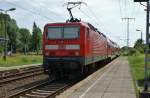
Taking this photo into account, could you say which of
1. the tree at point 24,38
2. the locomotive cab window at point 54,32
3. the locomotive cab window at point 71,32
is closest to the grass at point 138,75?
the locomotive cab window at point 71,32

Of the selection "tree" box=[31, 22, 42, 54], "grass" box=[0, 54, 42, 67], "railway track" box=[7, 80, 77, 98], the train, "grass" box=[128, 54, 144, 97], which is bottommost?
"railway track" box=[7, 80, 77, 98]

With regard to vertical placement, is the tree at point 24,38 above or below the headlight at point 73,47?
above

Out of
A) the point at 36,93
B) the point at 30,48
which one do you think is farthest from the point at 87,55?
the point at 30,48

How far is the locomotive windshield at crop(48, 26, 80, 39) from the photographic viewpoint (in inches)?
830

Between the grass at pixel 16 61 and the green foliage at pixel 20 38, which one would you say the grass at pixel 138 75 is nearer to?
the grass at pixel 16 61

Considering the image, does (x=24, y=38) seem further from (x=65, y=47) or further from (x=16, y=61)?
(x=65, y=47)

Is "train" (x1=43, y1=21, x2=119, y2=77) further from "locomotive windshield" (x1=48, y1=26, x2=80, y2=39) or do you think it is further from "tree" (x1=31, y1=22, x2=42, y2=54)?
"tree" (x1=31, y1=22, x2=42, y2=54)

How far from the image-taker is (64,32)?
69.5ft

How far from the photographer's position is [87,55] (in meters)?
22.2

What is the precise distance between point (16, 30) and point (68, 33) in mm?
113704

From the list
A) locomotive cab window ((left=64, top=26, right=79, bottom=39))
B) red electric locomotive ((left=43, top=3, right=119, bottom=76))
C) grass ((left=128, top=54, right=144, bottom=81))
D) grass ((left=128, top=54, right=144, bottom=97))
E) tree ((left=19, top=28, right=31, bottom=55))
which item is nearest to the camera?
grass ((left=128, top=54, right=144, bottom=97))

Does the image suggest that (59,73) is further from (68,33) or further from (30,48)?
(30,48)

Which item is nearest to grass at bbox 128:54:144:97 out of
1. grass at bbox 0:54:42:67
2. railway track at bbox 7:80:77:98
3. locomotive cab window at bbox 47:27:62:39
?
railway track at bbox 7:80:77:98

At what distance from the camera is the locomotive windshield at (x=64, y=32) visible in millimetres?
21094
